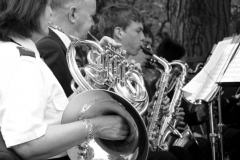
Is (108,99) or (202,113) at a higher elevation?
(108,99)

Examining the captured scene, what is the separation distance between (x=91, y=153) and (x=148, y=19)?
6753 millimetres

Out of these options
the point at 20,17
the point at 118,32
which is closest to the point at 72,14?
the point at 118,32

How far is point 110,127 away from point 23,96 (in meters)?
0.53

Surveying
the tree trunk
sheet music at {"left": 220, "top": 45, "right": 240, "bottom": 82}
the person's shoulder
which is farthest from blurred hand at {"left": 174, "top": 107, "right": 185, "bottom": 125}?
the person's shoulder

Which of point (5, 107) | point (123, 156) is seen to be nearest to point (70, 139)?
point (5, 107)

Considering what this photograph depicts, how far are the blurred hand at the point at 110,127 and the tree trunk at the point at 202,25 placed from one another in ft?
11.4

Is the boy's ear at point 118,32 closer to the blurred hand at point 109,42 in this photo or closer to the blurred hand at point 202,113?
the blurred hand at point 109,42

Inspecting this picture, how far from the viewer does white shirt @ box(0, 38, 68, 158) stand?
1.69 m

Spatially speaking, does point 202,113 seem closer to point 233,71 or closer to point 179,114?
point 179,114

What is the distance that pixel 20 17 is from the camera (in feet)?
6.31

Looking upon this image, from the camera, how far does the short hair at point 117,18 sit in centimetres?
398

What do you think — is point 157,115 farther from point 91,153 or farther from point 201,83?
point 91,153

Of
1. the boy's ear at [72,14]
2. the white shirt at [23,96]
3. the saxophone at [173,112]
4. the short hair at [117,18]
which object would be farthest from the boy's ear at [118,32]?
the white shirt at [23,96]

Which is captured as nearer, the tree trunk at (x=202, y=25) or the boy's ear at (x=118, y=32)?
the boy's ear at (x=118, y=32)
